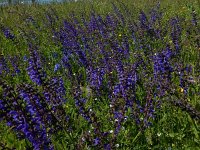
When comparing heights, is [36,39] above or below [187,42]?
above

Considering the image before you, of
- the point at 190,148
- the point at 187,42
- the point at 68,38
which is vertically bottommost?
the point at 190,148

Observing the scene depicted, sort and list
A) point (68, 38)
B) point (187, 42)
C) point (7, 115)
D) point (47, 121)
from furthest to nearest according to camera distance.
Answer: point (68, 38) < point (187, 42) < point (47, 121) < point (7, 115)

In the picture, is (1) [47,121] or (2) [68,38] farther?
(2) [68,38]

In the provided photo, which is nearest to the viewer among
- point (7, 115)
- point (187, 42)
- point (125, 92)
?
point (7, 115)

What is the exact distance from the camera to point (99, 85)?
504 cm

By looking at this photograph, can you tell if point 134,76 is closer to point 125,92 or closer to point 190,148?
point 125,92

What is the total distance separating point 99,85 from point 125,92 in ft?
3.24

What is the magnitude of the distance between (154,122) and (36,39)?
17.0ft

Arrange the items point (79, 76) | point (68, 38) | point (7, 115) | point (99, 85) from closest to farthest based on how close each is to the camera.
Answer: point (7, 115) < point (99, 85) < point (79, 76) < point (68, 38)

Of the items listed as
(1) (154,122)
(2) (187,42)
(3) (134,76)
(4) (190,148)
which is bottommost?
(4) (190,148)

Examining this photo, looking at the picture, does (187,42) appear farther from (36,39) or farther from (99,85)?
(36,39)

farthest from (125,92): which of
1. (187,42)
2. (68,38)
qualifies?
(68,38)

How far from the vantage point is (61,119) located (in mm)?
3926

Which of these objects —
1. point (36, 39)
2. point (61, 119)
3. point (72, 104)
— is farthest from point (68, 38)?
point (61, 119)
